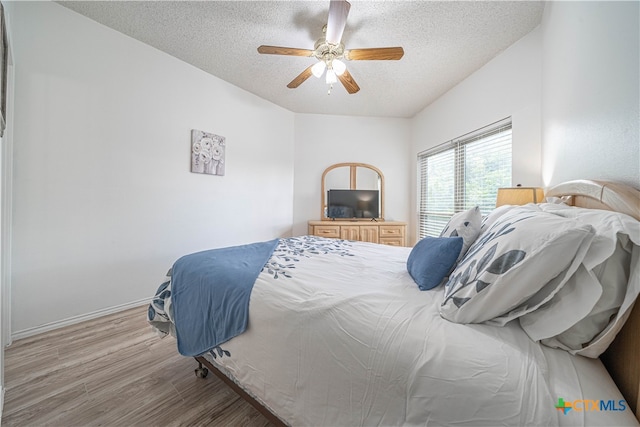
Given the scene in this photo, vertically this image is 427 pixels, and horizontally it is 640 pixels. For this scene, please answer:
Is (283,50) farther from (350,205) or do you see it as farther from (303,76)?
(350,205)

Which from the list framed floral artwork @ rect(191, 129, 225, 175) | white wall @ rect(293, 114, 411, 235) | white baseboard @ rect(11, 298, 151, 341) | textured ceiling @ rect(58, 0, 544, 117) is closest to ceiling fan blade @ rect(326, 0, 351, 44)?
textured ceiling @ rect(58, 0, 544, 117)

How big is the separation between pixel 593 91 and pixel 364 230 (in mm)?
2839

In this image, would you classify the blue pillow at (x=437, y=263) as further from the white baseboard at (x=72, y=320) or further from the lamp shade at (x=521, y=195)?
the white baseboard at (x=72, y=320)

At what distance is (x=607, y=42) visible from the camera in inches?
42.4

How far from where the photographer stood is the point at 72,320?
78.2 inches

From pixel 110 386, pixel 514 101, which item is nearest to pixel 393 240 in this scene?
pixel 514 101

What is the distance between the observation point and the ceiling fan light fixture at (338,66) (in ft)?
6.73

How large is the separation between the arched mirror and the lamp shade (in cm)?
218

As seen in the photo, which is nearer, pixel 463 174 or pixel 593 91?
pixel 593 91

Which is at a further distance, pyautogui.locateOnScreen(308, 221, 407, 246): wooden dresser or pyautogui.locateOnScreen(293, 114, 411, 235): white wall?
pyautogui.locateOnScreen(293, 114, 411, 235): white wall

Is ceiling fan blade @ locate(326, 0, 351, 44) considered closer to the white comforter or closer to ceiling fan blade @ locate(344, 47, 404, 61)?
ceiling fan blade @ locate(344, 47, 404, 61)

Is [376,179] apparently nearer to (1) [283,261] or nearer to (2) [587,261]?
(1) [283,261]

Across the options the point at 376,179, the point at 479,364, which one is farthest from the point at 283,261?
the point at 376,179

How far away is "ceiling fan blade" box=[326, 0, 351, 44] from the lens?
1.58 meters
